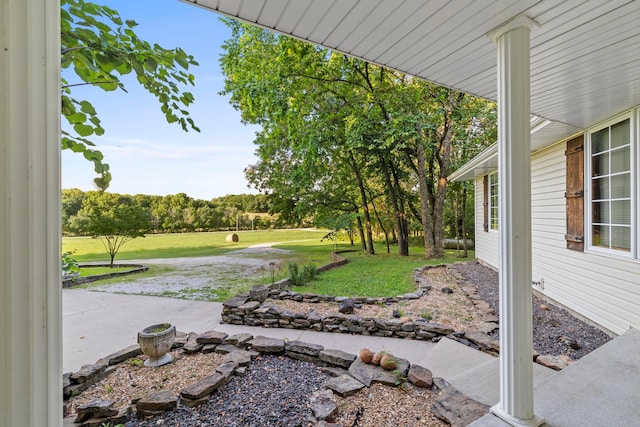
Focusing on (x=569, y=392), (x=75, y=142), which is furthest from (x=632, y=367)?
(x=75, y=142)

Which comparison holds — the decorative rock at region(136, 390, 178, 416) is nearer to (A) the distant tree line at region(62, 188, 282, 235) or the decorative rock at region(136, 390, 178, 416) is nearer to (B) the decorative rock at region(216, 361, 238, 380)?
(B) the decorative rock at region(216, 361, 238, 380)

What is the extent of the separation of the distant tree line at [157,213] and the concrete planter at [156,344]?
4050 millimetres

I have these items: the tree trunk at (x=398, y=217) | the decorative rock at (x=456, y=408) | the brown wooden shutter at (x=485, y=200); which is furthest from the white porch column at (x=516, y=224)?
the tree trunk at (x=398, y=217)

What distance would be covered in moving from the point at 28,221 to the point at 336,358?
269 centimetres

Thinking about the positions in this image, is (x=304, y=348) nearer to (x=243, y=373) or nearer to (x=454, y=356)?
(x=243, y=373)

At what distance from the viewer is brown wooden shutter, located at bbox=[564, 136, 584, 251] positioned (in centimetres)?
407

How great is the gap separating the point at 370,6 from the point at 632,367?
11.0 feet

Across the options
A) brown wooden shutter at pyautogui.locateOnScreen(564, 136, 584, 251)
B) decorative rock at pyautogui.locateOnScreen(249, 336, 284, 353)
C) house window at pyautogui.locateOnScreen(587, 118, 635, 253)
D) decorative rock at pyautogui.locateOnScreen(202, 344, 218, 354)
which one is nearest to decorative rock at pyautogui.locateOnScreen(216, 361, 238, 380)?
decorative rock at pyautogui.locateOnScreen(249, 336, 284, 353)

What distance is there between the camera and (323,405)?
2.12 meters

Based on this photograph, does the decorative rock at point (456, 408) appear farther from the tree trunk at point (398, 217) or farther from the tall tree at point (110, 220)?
the tall tree at point (110, 220)

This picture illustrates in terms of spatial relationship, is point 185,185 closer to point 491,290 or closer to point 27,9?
point 491,290

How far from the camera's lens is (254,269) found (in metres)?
9.36

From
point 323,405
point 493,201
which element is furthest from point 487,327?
point 493,201

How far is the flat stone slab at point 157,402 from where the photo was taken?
86.3 inches
